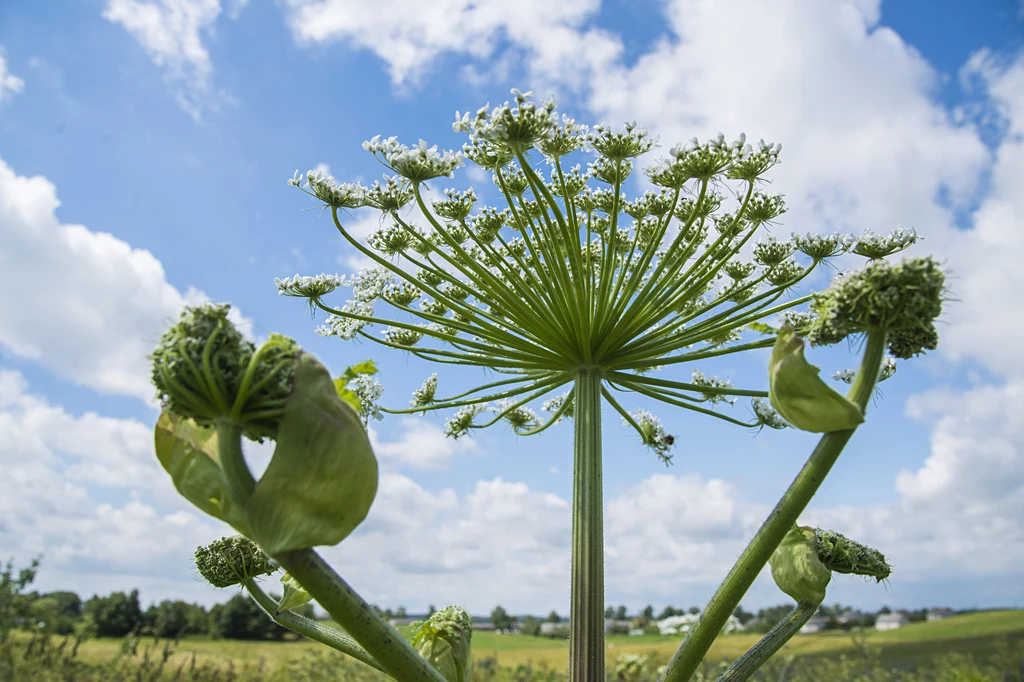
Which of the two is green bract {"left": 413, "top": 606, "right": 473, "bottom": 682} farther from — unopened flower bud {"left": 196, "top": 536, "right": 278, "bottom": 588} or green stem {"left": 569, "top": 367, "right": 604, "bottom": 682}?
unopened flower bud {"left": 196, "top": 536, "right": 278, "bottom": 588}

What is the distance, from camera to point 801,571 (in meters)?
2.48

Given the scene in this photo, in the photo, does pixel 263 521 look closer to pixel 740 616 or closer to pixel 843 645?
pixel 740 616

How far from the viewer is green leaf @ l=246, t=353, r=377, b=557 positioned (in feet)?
5.15

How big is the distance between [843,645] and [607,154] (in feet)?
75.7

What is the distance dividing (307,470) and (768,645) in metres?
1.78

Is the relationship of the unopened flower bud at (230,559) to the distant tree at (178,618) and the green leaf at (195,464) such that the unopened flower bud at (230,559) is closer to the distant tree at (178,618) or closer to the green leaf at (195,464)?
the green leaf at (195,464)

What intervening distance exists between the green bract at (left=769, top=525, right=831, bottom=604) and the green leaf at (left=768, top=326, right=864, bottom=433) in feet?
2.50

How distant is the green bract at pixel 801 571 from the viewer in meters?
2.47

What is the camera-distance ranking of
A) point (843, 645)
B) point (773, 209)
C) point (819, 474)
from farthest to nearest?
point (843, 645), point (773, 209), point (819, 474)

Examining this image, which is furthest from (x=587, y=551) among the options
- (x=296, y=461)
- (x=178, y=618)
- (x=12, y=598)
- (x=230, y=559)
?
(x=178, y=618)

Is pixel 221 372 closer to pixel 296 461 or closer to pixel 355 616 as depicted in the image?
pixel 296 461

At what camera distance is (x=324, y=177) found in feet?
14.4

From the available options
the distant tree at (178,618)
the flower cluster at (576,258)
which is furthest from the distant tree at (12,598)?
the flower cluster at (576,258)

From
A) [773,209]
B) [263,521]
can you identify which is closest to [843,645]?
[773,209]
